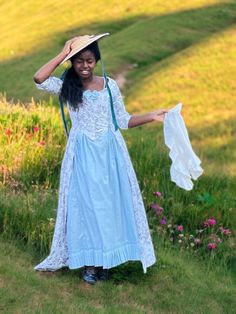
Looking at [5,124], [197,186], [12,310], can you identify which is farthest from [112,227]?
[5,124]

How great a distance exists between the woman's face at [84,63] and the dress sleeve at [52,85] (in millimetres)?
175

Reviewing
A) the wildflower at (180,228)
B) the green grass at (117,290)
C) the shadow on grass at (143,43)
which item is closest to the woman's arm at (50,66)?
the green grass at (117,290)

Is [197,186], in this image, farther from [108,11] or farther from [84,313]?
[108,11]

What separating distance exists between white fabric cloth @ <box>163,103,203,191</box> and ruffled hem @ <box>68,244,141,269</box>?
0.65 meters

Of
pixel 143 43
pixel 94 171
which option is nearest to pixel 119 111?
pixel 94 171

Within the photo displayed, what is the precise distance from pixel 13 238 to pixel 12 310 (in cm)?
129

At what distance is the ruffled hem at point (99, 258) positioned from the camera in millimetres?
4430

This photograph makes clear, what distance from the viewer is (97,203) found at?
4398 mm

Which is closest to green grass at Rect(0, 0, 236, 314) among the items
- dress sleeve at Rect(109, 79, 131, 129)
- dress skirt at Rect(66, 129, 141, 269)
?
dress skirt at Rect(66, 129, 141, 269)

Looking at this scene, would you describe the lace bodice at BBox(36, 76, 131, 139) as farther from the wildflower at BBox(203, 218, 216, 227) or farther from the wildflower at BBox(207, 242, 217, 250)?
the wildflower at BBox(203, 218, 216, 227)

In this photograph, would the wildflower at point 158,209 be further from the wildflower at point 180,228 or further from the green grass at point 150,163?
the wildflower at point 180,228

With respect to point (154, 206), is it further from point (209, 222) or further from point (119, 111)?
point (119, 111)

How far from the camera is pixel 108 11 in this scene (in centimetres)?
2053

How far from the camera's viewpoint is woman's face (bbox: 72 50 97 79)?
170 inches
